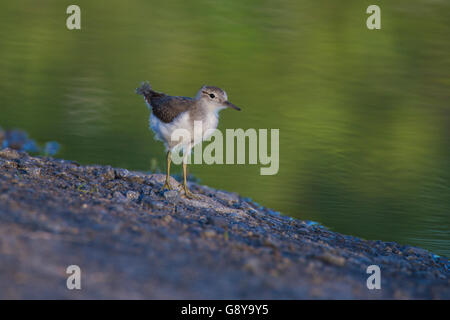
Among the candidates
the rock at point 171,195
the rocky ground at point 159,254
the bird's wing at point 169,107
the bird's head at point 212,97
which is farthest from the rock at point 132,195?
the bird's head at point 212,97

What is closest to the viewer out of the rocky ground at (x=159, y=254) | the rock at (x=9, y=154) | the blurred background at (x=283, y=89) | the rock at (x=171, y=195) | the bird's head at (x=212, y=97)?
the rocky ground at (x=159, y=254)

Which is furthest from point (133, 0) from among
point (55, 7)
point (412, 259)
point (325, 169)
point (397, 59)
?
point (412, 259)

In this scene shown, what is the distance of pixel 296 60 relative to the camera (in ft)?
52.2

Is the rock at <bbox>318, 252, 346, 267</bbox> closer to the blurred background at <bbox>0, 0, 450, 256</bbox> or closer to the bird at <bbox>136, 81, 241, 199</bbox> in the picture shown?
the bird at <bbox>136, 81, 241, 199</bbox>

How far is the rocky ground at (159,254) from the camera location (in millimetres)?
4164

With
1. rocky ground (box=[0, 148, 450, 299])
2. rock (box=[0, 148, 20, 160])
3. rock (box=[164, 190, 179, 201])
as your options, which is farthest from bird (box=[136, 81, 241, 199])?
rock (box=[0, 148, 20, 160])

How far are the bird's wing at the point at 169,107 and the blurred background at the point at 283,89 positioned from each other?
2160mm

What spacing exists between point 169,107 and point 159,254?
297 cm

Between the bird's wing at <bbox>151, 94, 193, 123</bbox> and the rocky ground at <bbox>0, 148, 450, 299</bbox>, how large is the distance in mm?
1035

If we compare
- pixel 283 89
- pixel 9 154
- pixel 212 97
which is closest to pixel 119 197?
pixel 9 154

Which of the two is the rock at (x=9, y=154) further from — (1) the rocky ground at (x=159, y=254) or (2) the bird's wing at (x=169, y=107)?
(2) the bird's wing at (x=169, y=107)

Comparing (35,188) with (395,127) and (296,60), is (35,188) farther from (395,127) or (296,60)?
(296,60)
